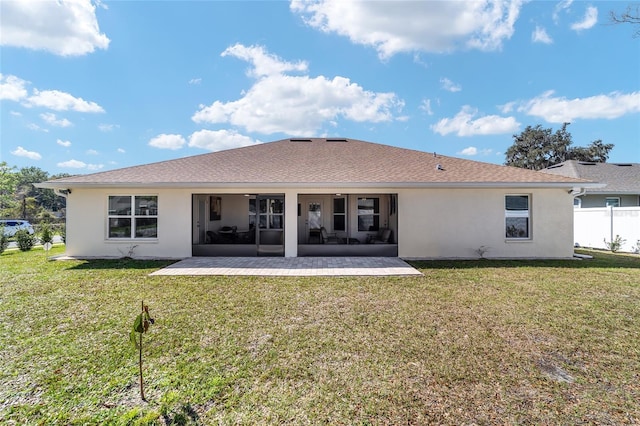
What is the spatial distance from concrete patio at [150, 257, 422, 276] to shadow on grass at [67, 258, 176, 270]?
567mm

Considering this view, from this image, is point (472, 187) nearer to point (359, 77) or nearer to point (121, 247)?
point (359, 77)

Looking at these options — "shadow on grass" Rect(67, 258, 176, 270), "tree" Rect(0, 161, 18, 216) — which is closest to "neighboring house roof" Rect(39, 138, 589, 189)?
"shadow on grass" Rect(67, 258, 176, 270)

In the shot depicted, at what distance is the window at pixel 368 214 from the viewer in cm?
1410

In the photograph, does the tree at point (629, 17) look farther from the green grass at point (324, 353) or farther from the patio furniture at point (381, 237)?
the patio furniture at point (381, 237)

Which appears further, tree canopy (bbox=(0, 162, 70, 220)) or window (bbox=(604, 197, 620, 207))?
tree canopy (bbox=(0, 162, 70, 220))

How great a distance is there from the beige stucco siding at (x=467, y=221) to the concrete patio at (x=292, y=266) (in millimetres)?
1370

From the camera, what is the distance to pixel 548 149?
3747cm

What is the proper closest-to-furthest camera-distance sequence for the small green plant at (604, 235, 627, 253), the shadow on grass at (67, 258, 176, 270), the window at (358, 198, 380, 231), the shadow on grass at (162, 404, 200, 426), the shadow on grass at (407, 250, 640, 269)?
the shadow on grass at (162, 404, 200, 426) < the shadow on grass at (67, 258, 176, 270) < the shadow on grass at (407, 250, 640, 269) < the small green plant at (604, 235, 627, 253) < the window at (358, 198, 380, 231)

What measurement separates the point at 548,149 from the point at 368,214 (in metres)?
36.6

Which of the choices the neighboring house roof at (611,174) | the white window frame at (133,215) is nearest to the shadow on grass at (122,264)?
the white window frame at (133,215)

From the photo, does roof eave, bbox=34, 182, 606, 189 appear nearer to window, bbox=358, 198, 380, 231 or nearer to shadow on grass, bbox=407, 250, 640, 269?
shadow on grass, bbox=407, 250, 640, 269

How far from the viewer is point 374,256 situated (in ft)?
36.4

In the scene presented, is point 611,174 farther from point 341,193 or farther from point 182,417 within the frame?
point 182,417

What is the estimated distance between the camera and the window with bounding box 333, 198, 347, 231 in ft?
46.5
